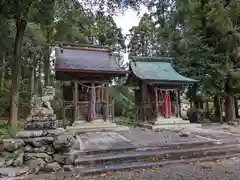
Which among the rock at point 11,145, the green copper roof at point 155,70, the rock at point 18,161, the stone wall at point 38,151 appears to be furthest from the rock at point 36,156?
the green copper roof at point 155,70

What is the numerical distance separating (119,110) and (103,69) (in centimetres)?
1069

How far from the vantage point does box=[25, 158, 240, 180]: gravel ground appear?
13.7ft

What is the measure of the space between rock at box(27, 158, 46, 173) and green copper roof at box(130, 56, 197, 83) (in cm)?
708

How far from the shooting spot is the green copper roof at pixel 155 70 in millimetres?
10891

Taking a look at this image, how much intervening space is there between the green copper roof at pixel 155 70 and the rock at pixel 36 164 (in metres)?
7.08

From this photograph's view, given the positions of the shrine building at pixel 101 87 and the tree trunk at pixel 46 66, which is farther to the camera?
the tree trunk at pixel 46 66

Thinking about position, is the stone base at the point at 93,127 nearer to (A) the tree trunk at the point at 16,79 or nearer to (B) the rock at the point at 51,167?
(A) the tree trunk at the point at 16,79

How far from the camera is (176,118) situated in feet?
36.2

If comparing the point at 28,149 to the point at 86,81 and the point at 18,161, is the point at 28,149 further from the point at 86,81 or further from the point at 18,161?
the point at 86,81

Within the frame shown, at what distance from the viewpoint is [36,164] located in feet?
15.0

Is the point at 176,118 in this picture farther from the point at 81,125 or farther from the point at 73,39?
the point at 73,39

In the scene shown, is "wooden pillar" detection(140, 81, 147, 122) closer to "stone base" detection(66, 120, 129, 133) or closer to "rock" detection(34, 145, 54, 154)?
"stone base" detection(66, 120, 129, 133)

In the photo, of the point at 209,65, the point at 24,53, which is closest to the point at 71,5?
the point at 209,65

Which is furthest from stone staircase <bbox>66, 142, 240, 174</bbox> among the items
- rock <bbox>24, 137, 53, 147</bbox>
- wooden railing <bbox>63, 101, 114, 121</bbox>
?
wooden railing <bbox>63, 101, 114, 121</bbox>
